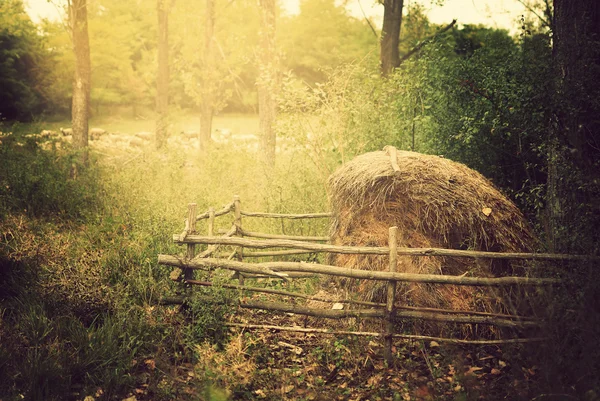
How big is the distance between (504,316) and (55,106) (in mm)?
34503

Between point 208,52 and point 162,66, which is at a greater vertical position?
point 208,52

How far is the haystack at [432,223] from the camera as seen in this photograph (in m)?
5.61

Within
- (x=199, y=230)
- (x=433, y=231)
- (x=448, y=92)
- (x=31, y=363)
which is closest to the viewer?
(x=31, y=363)

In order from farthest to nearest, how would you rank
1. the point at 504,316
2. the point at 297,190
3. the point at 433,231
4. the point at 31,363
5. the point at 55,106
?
1. the point at 55,106
2. the point at 297,190
3. the point at 433,231
4. the point at 504,316
5. the point at 31,363

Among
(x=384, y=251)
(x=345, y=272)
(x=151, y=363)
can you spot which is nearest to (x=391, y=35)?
(x=384, y=251)

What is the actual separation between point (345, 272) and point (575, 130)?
10.2ft

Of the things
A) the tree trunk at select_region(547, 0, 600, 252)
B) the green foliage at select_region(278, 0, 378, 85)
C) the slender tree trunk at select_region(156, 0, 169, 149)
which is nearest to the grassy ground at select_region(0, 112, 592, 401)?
the tree trunk at select_region(547, 0, 600, 252)

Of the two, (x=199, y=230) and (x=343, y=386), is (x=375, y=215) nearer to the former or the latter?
(x=343, y=386)

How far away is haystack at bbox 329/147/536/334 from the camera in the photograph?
561 cm

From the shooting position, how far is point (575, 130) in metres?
5.39

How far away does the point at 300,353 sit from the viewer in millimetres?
5227

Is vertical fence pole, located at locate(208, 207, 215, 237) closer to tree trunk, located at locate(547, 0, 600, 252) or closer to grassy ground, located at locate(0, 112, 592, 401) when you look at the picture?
grassy ground, located at locate(0, 112, 592, 401)

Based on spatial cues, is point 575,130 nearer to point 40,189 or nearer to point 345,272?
point 345,272

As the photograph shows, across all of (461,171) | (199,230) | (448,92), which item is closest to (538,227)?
(461,171)
